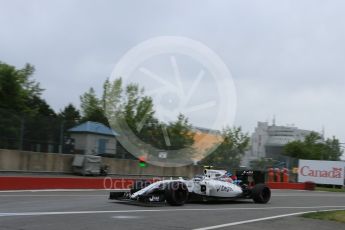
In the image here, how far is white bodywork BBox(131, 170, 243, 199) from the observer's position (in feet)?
51.4

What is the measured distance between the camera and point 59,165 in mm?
27562

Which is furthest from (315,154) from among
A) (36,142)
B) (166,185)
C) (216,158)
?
(166,185)

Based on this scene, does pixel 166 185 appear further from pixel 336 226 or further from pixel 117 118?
pixel 117 118

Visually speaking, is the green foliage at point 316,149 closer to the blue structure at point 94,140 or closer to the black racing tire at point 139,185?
the blue structure at point 94,140

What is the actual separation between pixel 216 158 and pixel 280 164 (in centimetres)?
805

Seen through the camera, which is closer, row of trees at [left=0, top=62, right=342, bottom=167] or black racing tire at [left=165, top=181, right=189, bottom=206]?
black racing tire at [left=165, top=181, right=189, bottom=206]

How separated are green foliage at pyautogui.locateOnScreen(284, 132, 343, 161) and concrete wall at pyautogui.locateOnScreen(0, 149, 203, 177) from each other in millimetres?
61614

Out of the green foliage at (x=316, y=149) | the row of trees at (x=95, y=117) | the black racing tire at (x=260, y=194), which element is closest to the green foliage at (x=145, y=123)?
the row of trees at (x=95, y=117)

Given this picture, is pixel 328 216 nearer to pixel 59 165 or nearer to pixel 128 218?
pixel 128 218

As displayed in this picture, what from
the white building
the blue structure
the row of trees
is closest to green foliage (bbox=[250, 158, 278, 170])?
the row of trees

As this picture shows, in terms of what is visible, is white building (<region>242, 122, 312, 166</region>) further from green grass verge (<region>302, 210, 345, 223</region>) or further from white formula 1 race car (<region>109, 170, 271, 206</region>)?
green grass verge (<region>302, 210, 345, 223</region>)

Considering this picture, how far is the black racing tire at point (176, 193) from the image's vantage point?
1426cm

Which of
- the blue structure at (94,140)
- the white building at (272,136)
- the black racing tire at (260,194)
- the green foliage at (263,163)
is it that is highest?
the white building at (272,136)

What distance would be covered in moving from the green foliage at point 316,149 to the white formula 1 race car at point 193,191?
77006 mm
